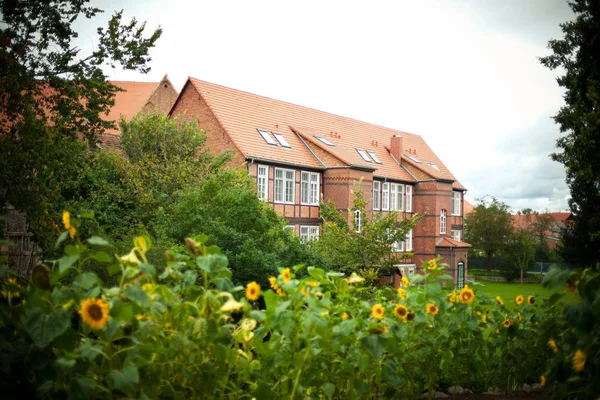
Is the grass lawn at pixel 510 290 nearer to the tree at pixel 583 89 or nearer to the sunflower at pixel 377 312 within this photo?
the tree at pixel 583 89

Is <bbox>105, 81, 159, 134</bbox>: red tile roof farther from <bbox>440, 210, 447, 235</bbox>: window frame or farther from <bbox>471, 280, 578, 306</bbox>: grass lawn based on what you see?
<bbox>471, 280, 578, 306</bbox>: grass lawn

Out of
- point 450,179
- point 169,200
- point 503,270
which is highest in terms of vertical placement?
point 450,179

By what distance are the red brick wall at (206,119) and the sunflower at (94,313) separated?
24962 mm

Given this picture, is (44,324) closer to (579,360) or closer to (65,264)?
(65,264)

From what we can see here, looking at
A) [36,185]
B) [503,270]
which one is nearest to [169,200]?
[36,185]

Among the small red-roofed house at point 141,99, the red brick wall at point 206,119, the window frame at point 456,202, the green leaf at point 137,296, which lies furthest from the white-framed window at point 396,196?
the green leaf at point 137,296

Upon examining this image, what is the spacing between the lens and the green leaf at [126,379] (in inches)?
108

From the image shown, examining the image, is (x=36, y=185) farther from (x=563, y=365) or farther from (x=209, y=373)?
(x=563, y=365)

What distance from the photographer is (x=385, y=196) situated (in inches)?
1453

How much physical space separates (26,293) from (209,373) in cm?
90

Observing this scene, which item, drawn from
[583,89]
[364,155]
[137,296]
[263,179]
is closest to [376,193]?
[364,155]

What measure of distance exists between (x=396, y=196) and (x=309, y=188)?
8.53m

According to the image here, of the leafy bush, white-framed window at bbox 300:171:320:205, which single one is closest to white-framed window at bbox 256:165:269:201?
white-framed window at bbox 300:171:320:205

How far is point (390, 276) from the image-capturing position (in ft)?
118
